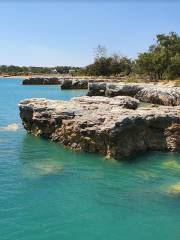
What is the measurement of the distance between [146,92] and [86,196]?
Answer: 1757 inches

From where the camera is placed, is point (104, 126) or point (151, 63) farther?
point (151, 63)

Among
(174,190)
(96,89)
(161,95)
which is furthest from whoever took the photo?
(96,89)

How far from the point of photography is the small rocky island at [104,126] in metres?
26.2

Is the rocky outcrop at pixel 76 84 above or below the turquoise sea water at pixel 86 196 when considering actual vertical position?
above

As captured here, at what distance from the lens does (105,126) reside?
25938 mm

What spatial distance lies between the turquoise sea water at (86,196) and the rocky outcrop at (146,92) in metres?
29.1

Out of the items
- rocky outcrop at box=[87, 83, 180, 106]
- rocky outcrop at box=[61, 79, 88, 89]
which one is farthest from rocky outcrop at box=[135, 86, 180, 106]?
rocky outcrop at box=[61, 79, 88, 89]

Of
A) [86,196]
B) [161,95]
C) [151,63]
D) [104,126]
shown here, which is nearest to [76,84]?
[151,63]

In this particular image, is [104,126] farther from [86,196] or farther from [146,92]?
[146,92]

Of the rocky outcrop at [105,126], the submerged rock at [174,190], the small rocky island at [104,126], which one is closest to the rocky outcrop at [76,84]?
the small rocky island at [104,126]

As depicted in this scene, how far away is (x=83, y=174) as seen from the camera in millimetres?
22812

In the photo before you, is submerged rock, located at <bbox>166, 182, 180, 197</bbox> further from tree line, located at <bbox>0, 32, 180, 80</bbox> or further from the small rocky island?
tree line, located at <bbox>0, 32, 180, 80</bbox>

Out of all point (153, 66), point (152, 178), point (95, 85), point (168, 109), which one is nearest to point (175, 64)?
point (153, 66)

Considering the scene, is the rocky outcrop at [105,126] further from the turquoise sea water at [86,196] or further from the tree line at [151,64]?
the tree line at [151,64]
